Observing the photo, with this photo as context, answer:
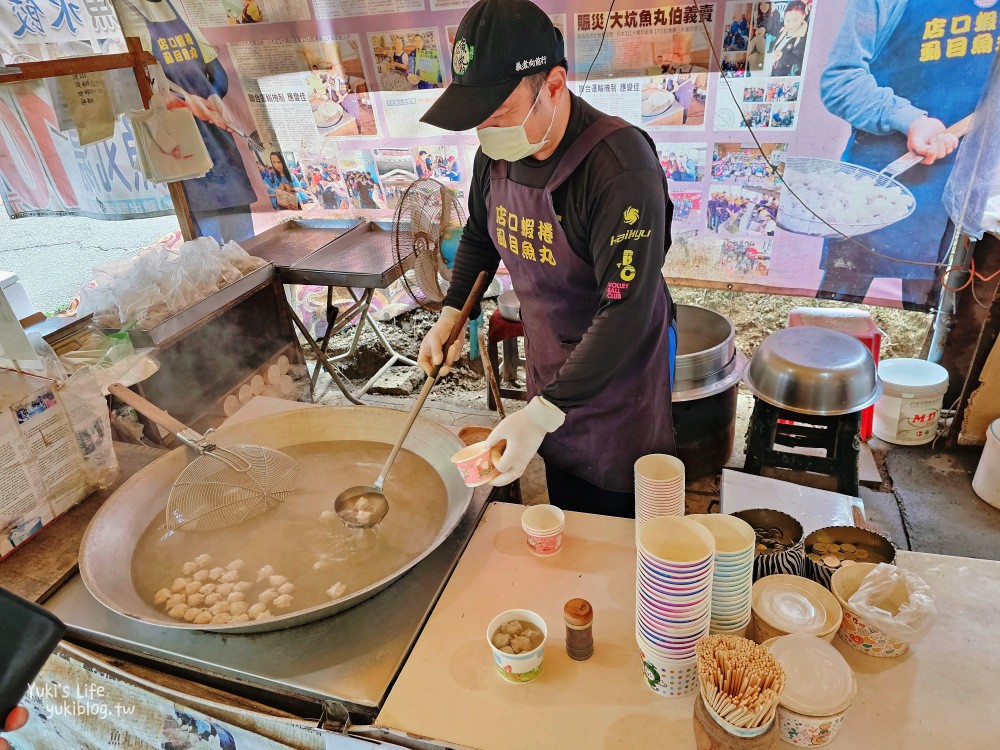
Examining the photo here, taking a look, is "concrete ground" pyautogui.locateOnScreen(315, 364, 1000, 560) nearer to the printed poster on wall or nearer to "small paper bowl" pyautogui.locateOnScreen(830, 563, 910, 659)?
the printed poster on wall

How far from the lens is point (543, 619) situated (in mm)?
1464

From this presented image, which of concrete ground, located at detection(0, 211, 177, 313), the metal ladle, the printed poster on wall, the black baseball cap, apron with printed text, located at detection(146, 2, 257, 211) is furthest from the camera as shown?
concrete ground, located at detection(0, 211, 177, 313)

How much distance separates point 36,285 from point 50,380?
18.8 feet

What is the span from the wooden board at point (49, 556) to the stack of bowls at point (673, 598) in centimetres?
159

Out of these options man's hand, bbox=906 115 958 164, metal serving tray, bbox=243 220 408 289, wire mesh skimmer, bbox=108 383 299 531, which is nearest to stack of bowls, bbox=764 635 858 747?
wire mesh skimmer, bbox=108 383 299 531

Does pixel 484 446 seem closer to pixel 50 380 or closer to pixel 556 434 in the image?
pixel 556 434

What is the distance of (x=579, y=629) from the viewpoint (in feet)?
4.45

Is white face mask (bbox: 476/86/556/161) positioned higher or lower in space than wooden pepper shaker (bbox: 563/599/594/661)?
higher

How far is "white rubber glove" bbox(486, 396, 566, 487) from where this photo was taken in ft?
5.70

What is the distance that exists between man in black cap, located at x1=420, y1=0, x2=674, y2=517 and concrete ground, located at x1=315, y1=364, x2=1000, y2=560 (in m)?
1.44

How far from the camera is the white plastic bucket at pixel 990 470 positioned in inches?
137

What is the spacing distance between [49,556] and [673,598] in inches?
72.1

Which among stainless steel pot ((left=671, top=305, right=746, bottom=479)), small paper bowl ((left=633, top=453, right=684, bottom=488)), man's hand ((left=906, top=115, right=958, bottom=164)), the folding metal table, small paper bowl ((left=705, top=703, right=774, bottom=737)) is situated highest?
man's hand ((left=906, top=115, right=958, bottom=164))

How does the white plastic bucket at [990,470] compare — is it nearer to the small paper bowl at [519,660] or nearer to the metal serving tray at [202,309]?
the small paper bowl at [519,660]
